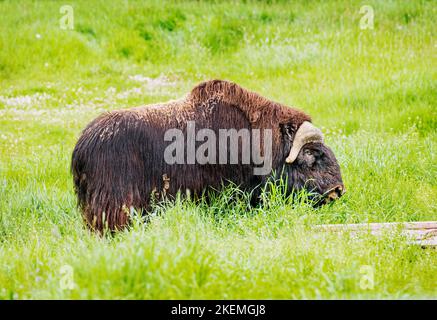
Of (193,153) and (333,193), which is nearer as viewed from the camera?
(193,153)

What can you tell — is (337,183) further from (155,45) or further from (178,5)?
(178,5)

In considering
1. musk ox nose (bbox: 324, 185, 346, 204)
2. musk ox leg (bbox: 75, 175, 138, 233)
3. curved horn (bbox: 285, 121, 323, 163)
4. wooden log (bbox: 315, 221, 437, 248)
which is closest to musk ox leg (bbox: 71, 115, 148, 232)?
musk ox leg (bbox: 75, 175, 138, 233)

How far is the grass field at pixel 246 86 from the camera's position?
4.54 meters

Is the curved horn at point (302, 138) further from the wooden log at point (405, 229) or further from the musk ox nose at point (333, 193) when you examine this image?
the wooden log at point (405, 229)

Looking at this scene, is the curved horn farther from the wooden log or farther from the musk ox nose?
the wooden log

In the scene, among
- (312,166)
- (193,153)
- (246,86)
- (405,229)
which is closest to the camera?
(405,229)

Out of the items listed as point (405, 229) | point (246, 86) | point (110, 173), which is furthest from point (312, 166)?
point (246, 86)

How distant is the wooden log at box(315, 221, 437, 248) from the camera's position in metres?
5.92

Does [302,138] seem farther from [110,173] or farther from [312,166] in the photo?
[110,173]

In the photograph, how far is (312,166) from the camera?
22.7ft

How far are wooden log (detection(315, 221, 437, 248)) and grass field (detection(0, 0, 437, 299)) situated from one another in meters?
0.15

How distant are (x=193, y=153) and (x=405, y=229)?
2.26 m

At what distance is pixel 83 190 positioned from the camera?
246 inches

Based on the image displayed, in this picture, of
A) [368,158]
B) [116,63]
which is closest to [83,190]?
[368,158]
